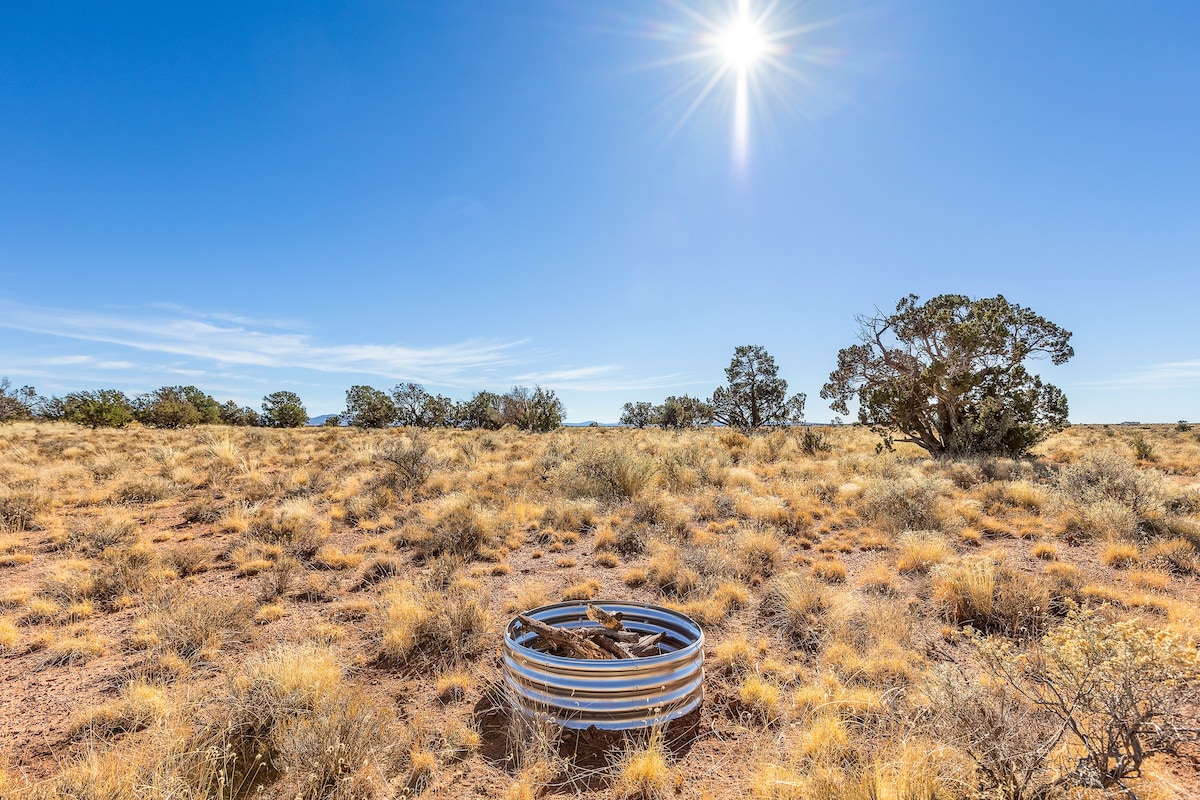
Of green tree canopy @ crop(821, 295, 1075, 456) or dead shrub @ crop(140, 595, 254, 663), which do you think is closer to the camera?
dead shrub @ crop(140, 595, 254, 663)

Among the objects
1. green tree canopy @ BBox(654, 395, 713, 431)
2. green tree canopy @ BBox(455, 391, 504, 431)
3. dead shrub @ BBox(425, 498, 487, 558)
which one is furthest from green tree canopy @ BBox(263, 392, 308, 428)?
dead shrub @ BBox(425, 498, 487, 558)

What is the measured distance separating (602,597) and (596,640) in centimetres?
216

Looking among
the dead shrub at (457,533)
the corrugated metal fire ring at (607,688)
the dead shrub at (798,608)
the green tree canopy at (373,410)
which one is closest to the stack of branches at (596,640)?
the corrugated metal fire ring at (607,688)

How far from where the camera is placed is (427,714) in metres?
3.88

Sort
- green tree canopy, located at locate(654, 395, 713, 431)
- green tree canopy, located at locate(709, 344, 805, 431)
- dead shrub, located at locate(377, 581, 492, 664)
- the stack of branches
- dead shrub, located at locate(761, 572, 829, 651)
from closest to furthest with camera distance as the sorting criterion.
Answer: the stack of branches < dead shrub, located at locate(377, 581, 492, 664) < dead shrub, located at locate(761, 572, 829, 651) < green tree canopy, located at locate(709, 344, 805, 431) < green tree canopy, located at locate(654, 395, 713, 431)

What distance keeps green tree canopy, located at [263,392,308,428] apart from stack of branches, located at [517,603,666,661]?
65662 mm

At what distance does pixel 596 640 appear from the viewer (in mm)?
4285

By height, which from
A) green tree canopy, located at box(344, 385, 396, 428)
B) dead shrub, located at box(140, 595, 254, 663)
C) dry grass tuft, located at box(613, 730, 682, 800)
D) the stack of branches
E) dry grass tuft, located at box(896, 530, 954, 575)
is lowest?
A: dry grass tuft, located at box(613, 730, 682, 800)

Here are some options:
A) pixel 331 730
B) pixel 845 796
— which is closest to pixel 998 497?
pixel 845 796

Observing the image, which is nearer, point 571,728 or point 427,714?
point 571,728

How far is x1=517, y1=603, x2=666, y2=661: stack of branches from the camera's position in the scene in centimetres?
414

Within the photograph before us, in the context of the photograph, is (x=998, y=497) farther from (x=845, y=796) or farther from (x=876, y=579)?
(x=845, y=796)

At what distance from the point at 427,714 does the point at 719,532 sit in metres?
6.00

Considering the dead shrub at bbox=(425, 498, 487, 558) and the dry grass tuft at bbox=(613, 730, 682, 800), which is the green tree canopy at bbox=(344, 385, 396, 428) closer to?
the dead shrub at bbox=(425, 498, 487, 558)
